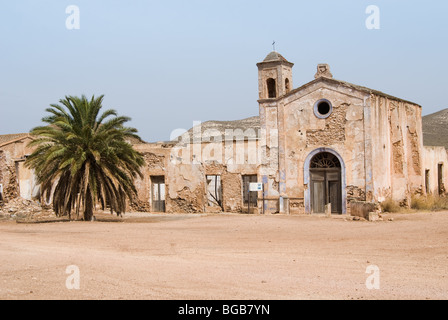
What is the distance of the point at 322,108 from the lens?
1126 inches

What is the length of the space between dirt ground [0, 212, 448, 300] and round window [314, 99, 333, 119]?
8.60m

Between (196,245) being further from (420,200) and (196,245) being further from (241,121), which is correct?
(241,121)

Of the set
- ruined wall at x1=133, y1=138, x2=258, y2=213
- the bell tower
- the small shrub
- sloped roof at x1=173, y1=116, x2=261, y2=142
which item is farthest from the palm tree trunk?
the small shrub

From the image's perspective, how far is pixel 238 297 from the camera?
873 cm

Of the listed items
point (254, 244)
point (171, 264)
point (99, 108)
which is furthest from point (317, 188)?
point (171, 264)

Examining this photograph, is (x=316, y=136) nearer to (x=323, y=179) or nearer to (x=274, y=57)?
(x=323, y=179)

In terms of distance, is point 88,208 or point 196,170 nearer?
point 88,208

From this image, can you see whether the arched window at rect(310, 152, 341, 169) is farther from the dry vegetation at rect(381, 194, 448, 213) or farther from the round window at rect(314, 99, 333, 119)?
the dry vegetation at rect(381, 194, 448, 213)

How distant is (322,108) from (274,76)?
3262 millimetres

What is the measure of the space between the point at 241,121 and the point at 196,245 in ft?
132

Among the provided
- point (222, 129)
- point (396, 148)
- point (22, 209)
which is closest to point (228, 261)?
point (396, 148)

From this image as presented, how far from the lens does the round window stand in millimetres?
28312

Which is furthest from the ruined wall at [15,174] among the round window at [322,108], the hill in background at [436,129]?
the hill in background at [436,129]

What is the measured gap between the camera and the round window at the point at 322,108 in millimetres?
28312
